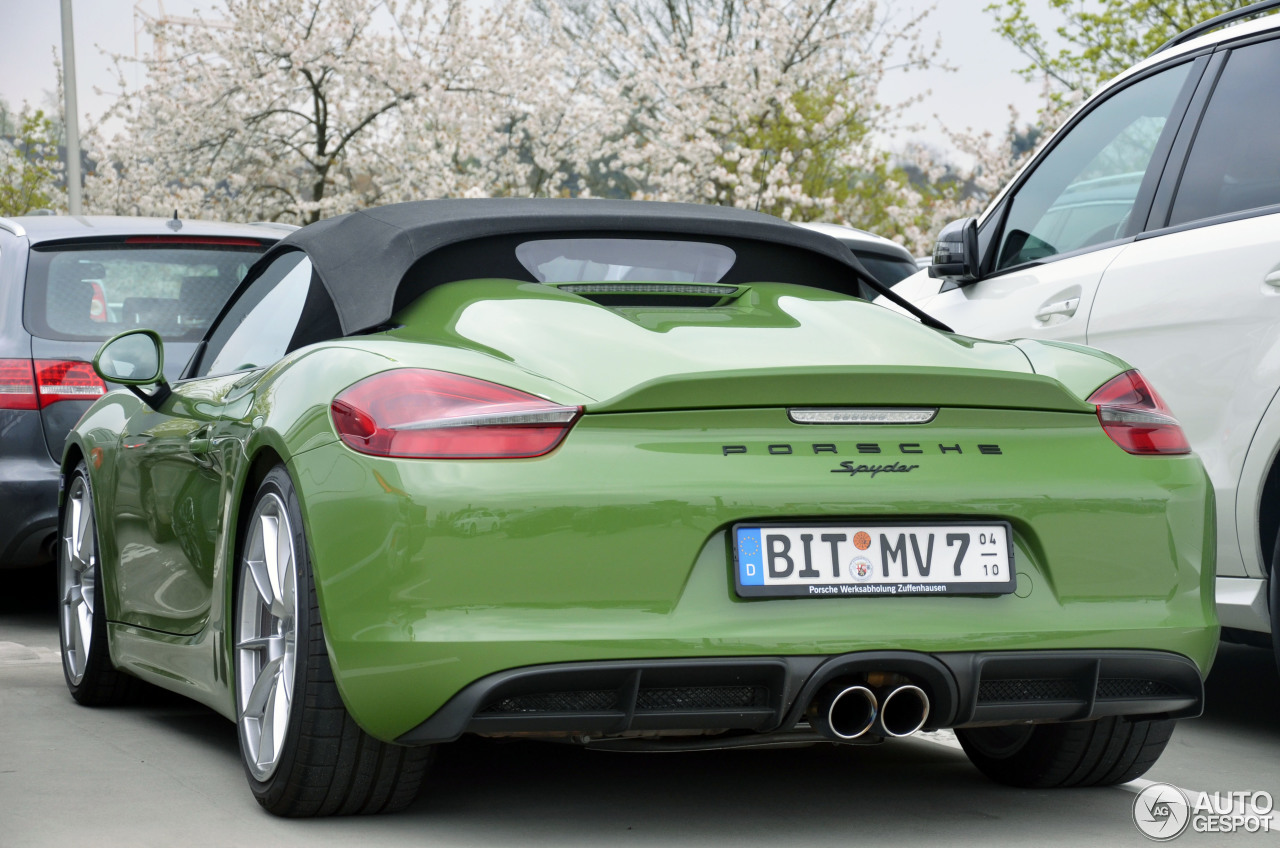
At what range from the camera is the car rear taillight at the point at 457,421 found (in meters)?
3.21

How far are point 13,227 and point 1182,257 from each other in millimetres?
5066

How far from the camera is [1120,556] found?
3.42 meters

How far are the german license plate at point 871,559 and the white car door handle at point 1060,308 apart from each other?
2144 millimetres

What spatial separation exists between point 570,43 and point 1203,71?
33398 mm

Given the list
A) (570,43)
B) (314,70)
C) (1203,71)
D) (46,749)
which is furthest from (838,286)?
(570,43)

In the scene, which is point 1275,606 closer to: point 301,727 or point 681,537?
point 681,537

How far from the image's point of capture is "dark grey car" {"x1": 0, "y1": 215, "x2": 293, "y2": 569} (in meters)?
6.92

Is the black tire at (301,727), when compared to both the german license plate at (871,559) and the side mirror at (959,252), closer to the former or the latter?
the german license plate at (871,559)

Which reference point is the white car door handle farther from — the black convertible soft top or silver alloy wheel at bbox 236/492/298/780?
silver alloy wheel at bbox 236/492/298/780

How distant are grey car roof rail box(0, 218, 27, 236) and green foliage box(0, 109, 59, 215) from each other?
96.4 feet

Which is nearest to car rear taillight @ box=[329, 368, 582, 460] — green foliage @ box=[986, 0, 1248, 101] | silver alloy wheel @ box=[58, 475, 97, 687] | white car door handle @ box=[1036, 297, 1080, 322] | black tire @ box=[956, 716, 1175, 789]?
black tire @ box=[956, 716, 1175, 789]

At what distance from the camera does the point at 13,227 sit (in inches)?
295

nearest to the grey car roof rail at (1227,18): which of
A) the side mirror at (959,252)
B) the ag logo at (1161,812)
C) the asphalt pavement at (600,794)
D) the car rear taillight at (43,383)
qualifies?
the side mirror at (959,252)

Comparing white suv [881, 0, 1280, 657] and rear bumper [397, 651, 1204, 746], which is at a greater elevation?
white suv [881, 0, 1280, 657]
